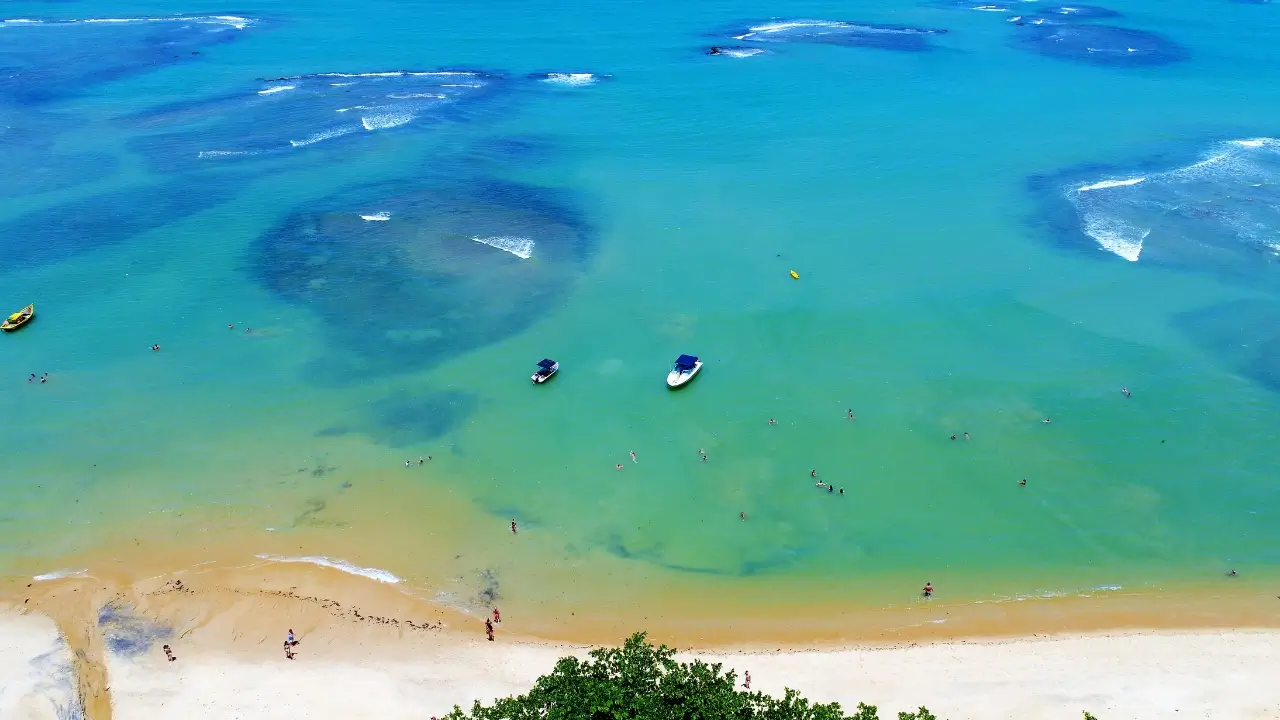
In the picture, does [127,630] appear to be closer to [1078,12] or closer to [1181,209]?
[1181,209]

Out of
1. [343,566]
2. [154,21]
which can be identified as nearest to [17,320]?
[343,566]

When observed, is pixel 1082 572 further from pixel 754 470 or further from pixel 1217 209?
pixel 1217 209

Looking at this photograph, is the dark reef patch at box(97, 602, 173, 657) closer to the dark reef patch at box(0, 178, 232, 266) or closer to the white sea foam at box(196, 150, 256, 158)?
the dark reef patch at box(0, 178, 232, 266)

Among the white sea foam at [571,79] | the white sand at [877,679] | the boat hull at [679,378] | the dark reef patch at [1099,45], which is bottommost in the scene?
the white sand at [877,679]

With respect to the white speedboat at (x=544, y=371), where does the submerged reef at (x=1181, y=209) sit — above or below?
above

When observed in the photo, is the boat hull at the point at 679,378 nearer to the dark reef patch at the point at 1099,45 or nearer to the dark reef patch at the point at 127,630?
the dark reef patch at the point at 127,630

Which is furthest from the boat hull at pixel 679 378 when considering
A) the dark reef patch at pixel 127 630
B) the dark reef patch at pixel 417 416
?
the dark reef patch at pixel 127 630

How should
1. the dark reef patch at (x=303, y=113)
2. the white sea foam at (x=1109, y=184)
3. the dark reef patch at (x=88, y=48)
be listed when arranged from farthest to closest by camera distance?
the dark reef patch at (x=88, y=48) < the dark reef patch at (x=303, y=113) < the white sea foam at (x=1109, y=184)

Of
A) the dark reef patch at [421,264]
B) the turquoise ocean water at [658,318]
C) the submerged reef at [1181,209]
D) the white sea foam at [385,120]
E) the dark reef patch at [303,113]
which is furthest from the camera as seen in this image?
the white sea foam at [385,120]

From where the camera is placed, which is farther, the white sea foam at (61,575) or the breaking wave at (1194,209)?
the breaking wave at (1194,209)
